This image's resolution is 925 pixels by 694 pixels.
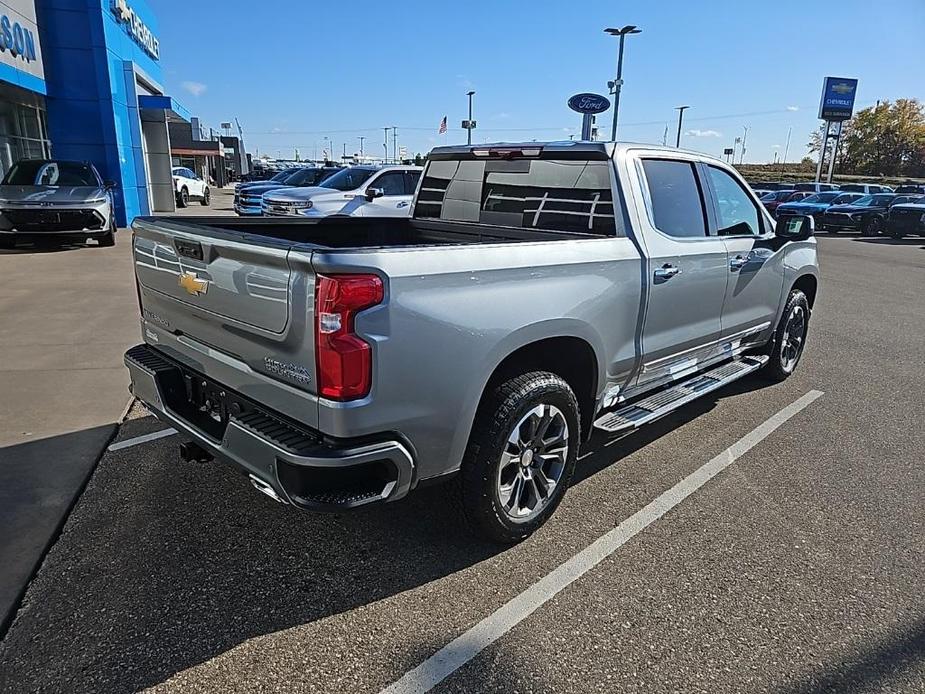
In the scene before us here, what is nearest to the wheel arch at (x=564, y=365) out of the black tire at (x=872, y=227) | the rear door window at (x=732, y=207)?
the rear door window at (x=732, y=207)

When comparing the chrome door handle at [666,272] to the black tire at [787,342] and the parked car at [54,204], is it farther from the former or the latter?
the parked car at [54,204]

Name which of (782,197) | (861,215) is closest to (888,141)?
(782,197)

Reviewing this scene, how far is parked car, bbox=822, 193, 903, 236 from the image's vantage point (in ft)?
81.1

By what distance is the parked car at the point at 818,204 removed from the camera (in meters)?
25.9

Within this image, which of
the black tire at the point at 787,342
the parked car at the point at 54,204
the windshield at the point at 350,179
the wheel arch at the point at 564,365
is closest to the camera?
the wheel arch at the point at 564,365

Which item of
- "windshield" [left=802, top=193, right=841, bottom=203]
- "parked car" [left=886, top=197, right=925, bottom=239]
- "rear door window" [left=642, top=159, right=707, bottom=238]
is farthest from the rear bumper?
"windshield" [left=802, top=193, right=841, bottom=203]

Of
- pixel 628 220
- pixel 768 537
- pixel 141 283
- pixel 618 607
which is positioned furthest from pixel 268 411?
pixel 768 537

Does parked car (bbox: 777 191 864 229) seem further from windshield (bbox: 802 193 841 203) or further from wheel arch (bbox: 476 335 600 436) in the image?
wheel arch (bbox: 476 335 600 436)

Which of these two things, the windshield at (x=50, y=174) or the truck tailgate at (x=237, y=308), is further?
the windshield at (x=50, y=174)

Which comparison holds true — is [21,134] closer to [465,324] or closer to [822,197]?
[465,324]

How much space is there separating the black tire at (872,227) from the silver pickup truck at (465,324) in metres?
23.9

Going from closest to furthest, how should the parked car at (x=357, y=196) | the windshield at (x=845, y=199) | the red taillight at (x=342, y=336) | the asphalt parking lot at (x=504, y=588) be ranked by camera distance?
1. the red taillight at (x=342, y=336)
2. the asphalt parking lot at (x=504, y=588)
3. the parked car at (x=357, y=196)
4. the windshield at (x=845, y=199)

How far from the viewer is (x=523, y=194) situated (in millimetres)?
4453

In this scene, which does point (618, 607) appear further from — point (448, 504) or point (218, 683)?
point (218, 683)
